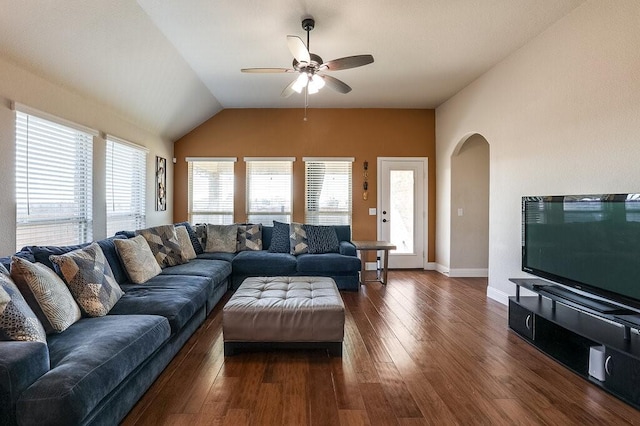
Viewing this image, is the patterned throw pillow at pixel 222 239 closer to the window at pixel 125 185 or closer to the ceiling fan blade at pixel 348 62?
the window at pixel 125 185

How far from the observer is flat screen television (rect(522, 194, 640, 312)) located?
6.88 ft

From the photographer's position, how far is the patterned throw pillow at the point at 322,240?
466 centimetres

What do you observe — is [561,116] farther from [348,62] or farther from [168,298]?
[168,298]

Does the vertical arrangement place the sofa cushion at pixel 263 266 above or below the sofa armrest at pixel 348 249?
below

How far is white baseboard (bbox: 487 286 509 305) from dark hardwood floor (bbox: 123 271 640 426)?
2.74ft

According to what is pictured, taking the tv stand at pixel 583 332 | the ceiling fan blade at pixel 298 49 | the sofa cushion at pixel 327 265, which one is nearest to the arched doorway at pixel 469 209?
the sofa cushion at pixel 327 265

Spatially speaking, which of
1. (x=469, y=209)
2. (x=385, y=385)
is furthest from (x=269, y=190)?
(x=385, y=385)

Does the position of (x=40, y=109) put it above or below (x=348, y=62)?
below

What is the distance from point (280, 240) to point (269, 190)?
1309mm

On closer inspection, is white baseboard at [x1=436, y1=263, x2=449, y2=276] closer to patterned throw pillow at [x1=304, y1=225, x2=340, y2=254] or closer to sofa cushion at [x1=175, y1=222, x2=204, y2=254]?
patterned throw pillow at [x1=304, y1=225, x2=340, y2=254]

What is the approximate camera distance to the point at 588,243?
240cm

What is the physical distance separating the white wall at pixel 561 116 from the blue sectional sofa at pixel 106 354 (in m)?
3.43

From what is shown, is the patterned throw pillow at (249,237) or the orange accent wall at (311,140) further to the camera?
the orange accent wall at (311,140)

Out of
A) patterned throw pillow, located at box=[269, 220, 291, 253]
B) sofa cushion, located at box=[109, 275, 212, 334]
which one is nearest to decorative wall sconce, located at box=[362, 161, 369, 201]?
patterned throw pillow, located at box=[269, 220, 291, 253]
